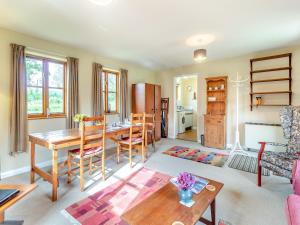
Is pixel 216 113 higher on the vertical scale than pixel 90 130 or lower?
higher

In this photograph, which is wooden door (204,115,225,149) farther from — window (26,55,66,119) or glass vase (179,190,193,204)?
window (26,55,66,119)

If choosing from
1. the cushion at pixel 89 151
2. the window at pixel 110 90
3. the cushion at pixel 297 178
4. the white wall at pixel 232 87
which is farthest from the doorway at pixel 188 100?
the cushion at pixel 297 178

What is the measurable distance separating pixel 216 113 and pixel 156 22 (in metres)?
3.41

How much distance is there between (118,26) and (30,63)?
1.93 m

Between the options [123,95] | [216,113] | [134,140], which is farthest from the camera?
[216,113]

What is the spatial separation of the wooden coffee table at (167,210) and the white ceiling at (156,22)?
7.51 feet

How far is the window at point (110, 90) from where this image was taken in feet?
15.2

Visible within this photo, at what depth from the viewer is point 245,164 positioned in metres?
3.44

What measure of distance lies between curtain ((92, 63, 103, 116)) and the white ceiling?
1.66 feet

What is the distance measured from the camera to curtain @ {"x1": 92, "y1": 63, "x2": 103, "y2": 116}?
4.13 meters

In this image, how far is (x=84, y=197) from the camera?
222 centimetres

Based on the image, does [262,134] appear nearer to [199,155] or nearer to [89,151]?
[199,155]

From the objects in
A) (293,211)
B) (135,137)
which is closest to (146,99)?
(135,137)

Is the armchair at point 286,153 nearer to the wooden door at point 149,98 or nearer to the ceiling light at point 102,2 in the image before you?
the ceiling light at point 102,2
